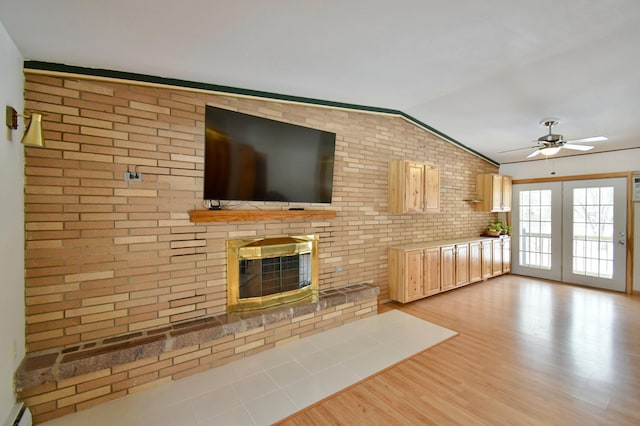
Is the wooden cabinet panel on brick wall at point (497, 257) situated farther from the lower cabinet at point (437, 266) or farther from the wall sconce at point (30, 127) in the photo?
the wall sconce at point (30, 127)

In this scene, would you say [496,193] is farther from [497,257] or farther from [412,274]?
[412,274]

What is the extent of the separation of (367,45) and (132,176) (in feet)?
7.45

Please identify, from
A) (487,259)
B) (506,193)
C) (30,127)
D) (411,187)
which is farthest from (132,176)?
(506,193)

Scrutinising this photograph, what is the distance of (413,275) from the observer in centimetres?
427

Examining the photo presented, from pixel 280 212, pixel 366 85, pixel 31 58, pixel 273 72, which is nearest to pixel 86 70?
pixel 31 58

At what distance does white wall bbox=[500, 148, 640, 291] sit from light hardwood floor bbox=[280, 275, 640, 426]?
1.59 metres

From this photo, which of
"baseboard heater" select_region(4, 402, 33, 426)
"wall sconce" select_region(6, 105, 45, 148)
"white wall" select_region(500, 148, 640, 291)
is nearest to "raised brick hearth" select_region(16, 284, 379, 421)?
"baseboard heater" select_region(4, 402, 33, 426)

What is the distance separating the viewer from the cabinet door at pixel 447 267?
4.68 meters

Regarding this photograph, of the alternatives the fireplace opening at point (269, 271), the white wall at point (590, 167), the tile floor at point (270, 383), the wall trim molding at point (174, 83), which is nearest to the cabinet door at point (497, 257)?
the white wall at point (590, 167)

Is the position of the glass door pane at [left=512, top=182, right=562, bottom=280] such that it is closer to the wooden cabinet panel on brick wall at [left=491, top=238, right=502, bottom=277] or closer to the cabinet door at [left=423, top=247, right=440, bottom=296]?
the wooden cabinet panel on brick wall at [left=491, top=238, right=502, bottom=277]

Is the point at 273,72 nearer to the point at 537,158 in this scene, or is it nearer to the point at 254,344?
the point at 254,344

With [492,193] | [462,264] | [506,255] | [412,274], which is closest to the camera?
[412,274]

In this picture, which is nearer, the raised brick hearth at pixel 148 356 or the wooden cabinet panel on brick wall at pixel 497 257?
the raised brick hearth at pixel 148 356

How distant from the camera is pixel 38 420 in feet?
6.45
